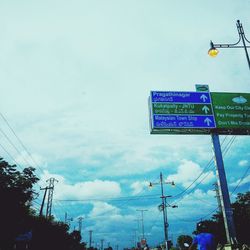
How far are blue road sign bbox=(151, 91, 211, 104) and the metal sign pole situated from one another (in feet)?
9.42

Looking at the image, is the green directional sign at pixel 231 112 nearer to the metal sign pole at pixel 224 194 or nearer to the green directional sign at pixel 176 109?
the metal sign pole at pixel 224 194

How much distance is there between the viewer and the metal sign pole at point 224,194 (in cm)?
1769

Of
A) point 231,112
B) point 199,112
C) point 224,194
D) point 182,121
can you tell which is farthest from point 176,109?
point 224,194

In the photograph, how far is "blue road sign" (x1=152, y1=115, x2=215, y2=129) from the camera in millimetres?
19361

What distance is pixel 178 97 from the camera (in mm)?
20281

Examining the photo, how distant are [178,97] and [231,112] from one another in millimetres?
4415

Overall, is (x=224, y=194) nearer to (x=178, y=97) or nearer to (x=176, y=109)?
(x=176, y=109)

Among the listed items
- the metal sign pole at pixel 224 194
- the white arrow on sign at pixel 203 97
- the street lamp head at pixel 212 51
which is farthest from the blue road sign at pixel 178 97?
the street lamp head at pixel 212 51

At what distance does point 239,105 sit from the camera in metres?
21.0

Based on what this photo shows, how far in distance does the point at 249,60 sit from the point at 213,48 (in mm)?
1853

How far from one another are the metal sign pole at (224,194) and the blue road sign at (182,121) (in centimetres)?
134

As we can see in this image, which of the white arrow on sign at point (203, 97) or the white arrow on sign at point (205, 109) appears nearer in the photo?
the white arrow on sign at point (205, 109)

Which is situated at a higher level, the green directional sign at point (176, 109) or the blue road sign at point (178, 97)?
the blue road sign at point (178, 97)

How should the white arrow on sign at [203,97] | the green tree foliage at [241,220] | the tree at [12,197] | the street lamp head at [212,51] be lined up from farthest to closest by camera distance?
the green tree foliage at [241,220]
the white arrow on sign at [203,97]
the tree at [12,197]
the street lamp head at [212,51]
